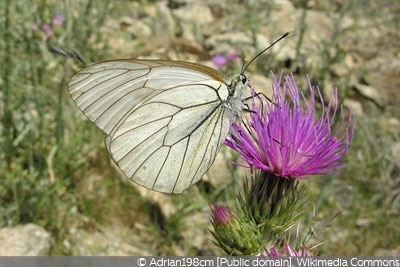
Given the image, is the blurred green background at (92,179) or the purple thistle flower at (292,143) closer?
the purple thistle flower at (292,143)

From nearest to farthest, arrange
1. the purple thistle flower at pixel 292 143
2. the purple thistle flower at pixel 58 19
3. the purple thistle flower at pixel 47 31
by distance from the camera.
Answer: the purple thistle flower at pixel 292 143 < the purple thistle flower at pixel 47 31 < the purple thistle flower at pixel 58 19

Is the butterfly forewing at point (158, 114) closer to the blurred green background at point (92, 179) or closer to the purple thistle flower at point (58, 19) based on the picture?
the blurred green background at point (92, 179)

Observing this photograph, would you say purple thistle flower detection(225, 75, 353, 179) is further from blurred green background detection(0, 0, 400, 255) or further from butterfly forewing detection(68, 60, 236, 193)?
blurred green background detection(0, 0, 400, 255)

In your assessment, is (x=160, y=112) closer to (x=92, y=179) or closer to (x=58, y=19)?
(x=92, y=179)

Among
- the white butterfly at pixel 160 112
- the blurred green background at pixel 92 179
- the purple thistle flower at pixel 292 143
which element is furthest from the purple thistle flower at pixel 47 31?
the purple thistle flower at pixel 292 143

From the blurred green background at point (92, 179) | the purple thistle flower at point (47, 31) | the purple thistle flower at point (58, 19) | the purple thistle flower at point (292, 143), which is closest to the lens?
the purple thistle flower at point (292, 143)

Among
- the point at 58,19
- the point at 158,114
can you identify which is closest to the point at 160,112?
the point at 158,114

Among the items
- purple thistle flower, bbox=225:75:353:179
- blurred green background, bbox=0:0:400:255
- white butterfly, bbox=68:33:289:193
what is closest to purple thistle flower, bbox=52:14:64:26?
blurred green background, bbox=0:0:400:255

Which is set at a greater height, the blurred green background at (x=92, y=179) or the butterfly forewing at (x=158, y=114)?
the butterfly forewing at (x=158, y=114)
